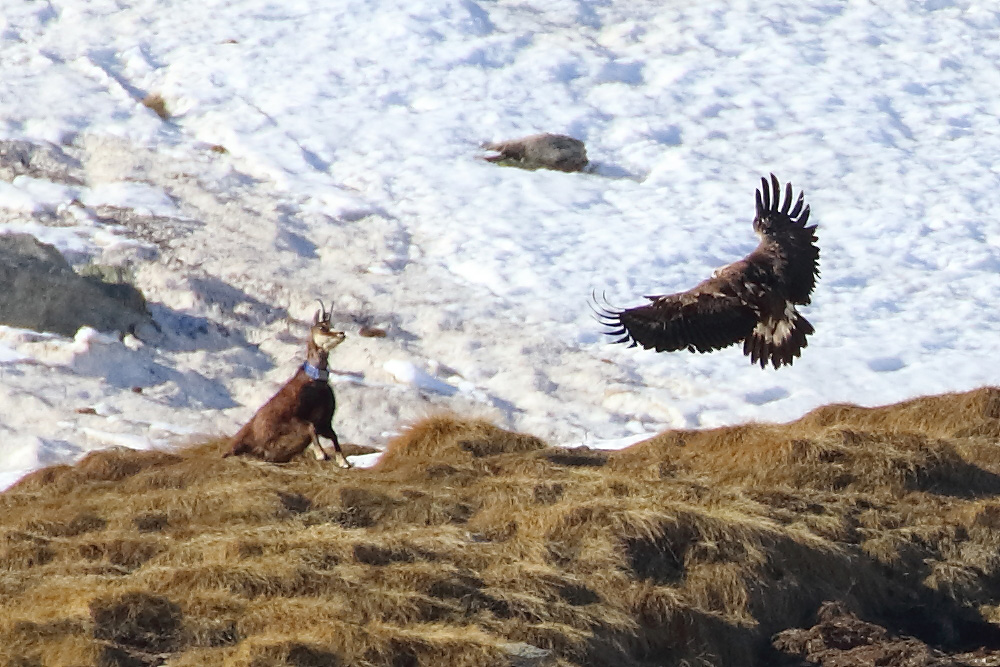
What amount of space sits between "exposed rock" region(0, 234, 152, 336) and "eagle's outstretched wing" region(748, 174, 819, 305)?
547 centimetres

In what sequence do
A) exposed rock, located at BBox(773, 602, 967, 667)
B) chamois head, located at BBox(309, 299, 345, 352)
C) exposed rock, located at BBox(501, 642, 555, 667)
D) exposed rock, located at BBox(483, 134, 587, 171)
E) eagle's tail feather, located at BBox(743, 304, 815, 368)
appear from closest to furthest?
exposed rock, located at BBox(501, 642, 555, 667) < exposed rock, located at BBox(773, 602, 967, 667) < chamois head, located at BBox(309, 299, 345, 352) < eagle's tail feather, located at BBox(743, 304, 815, 368) < exposed rock, located at BBox(483, 134, 587, 171)

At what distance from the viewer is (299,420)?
877 centimetres

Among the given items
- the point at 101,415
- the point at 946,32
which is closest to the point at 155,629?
the point at 101,415

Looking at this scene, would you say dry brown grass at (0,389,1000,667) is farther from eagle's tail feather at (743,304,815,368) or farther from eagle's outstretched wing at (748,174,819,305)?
eagle's outstretched wing at (748,174,819,305)

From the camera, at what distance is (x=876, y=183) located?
16.0 meters

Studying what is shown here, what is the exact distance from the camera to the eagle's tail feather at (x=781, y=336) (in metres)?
9.01

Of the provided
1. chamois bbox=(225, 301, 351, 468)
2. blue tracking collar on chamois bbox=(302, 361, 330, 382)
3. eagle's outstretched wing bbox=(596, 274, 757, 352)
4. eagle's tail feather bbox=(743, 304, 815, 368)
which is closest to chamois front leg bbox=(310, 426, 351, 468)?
chamois bbox=(225, 301, 351, 468)

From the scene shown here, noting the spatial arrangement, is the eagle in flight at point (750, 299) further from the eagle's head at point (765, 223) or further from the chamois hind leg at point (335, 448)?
the chamois hind leg at point (335, 448)

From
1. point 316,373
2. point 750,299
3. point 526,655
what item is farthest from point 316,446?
point 526,655

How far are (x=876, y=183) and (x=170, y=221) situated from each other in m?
7.39

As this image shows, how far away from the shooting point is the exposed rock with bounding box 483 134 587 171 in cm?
1584

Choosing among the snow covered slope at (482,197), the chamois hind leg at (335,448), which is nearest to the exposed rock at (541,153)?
the snow covered slope at (482,197)

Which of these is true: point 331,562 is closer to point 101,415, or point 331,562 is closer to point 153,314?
point 101,415

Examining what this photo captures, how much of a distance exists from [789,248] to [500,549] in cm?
302
